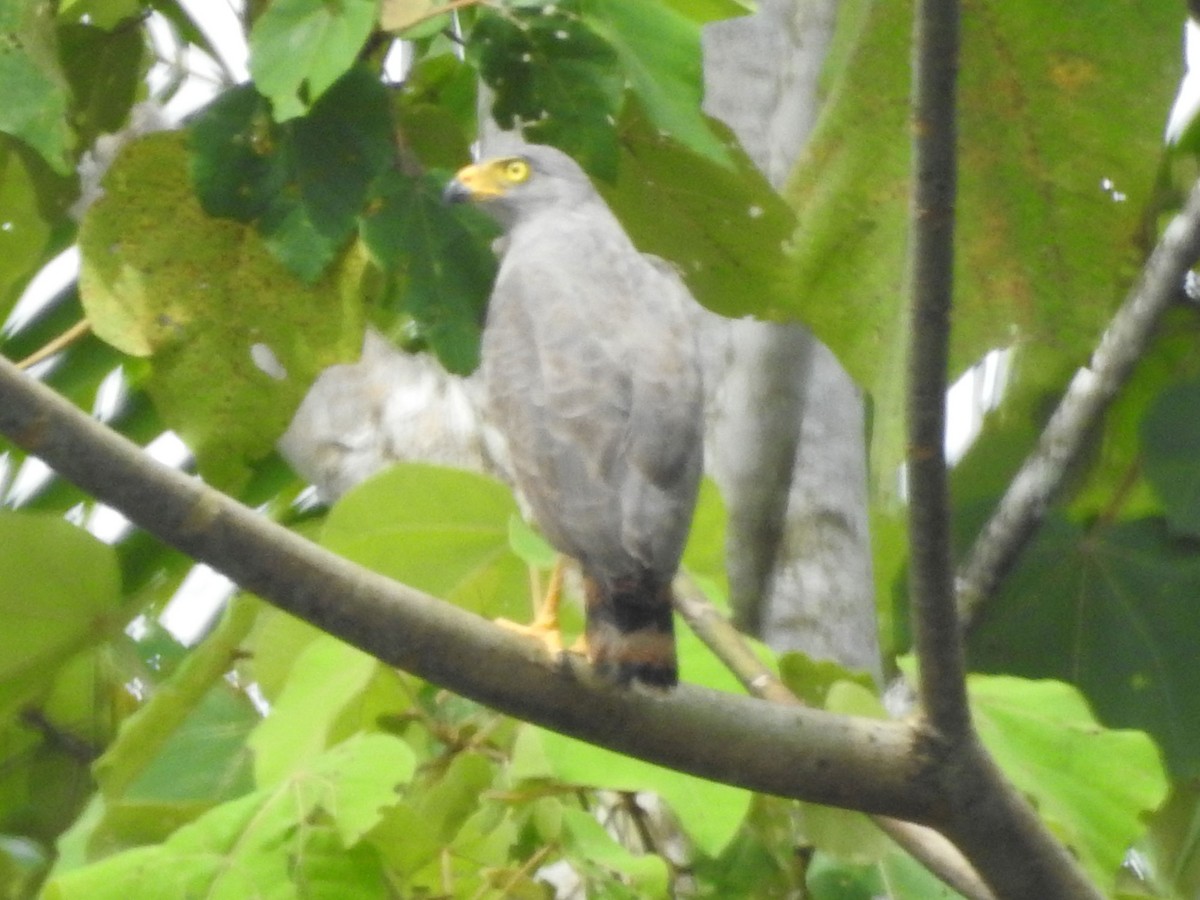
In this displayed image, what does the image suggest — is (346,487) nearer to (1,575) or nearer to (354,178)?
(1,575)

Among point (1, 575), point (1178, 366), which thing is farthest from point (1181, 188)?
point (1, 575)

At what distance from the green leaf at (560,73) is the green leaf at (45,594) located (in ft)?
3.15

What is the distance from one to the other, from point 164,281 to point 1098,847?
4.74 feet

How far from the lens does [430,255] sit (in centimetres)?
198

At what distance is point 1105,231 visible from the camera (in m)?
1.79

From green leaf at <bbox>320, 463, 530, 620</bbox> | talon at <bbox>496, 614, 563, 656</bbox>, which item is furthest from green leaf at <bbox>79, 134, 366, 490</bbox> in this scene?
talon at <bbox>496, 614, 563, 656</bbox>

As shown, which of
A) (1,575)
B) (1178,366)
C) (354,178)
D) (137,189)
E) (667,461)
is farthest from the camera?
(1178,366)

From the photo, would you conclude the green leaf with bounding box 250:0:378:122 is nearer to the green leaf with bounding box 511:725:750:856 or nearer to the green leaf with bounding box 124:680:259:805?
the green leaf with bounding box 511:725:750:856

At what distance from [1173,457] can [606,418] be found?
152 centimetres

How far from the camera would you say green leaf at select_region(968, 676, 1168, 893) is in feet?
6.52

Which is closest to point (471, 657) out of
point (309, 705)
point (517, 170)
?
point (309, 705)

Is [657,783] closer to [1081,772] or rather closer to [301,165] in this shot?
[1081,772]

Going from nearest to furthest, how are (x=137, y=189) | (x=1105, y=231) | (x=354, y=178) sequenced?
(x=1105, y=231)
(x=354, y=178)
(x=137, y=189)

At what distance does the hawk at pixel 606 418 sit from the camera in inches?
61.9
